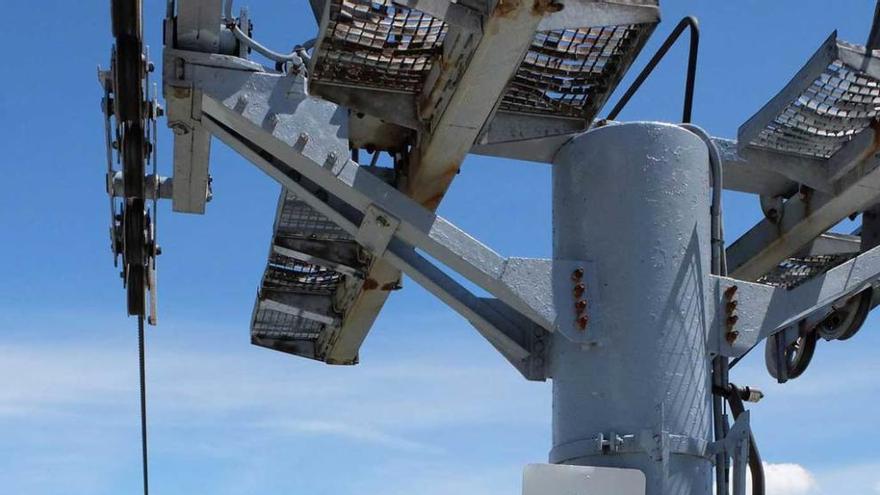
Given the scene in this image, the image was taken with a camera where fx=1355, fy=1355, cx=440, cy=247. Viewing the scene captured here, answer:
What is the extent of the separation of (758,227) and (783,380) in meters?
1.25

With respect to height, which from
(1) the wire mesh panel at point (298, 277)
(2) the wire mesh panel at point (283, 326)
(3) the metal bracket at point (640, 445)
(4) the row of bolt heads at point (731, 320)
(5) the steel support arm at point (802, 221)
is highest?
(5) the steel support arm at point (802, 221)

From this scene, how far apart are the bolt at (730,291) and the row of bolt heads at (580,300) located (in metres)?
0.92

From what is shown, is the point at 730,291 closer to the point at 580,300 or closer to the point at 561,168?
the point at 580,300

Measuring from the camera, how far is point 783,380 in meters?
10.6

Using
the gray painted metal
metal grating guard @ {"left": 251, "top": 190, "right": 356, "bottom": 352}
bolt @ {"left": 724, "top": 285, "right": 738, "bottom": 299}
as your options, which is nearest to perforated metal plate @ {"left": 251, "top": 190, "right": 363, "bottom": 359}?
metal grating guard @ {"left": 251, "top": 190, "right": 356, "bottom": 352}

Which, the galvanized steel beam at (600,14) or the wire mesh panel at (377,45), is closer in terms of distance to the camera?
the galvanized steel beam at (600,14)

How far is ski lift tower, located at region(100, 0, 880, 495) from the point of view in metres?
7.73

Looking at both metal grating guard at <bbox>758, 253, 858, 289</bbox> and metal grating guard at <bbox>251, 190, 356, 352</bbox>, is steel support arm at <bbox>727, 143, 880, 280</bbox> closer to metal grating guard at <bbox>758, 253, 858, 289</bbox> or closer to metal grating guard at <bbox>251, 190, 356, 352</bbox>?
metal grating guard at <bbox>758, 253, 858, 289</bbox>

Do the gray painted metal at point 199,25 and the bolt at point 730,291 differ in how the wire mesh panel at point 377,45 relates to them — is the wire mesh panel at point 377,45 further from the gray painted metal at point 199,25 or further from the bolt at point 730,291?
the bolt at point 730,291

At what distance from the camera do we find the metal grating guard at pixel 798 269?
36.4 feet

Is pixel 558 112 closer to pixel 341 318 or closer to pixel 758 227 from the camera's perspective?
pixel 758 227

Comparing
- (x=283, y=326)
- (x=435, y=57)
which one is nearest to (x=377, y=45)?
(x=435, y=57)

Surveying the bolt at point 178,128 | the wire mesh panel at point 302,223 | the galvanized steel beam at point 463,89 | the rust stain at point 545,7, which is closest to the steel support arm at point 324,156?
the bolt at point 178,128

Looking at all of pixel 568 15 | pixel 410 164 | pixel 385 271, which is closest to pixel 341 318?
pixel 385 271
